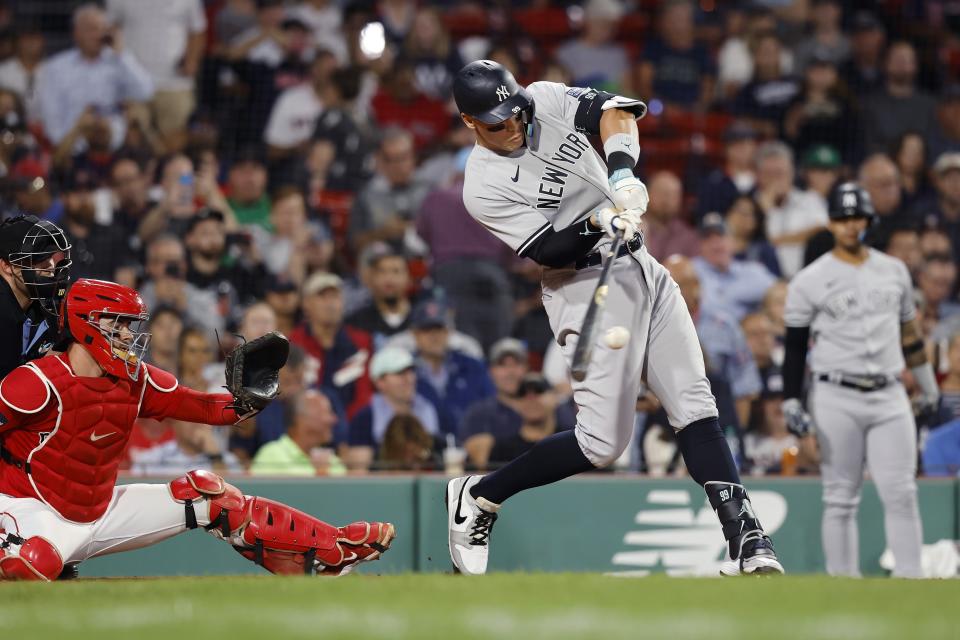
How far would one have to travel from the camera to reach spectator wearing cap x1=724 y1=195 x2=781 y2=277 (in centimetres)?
1033

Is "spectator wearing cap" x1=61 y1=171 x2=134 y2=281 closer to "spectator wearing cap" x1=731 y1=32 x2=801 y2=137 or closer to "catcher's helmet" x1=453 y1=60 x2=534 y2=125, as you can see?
"catcher's helmet" x1=453 y1=60 x2=534 y2=125

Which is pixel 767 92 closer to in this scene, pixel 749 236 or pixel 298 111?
pixel 749 236

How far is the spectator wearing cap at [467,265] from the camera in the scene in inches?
376

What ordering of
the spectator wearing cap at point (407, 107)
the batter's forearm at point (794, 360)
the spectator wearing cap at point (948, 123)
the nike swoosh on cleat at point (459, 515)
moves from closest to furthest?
1. the nike swoosh on cleat at point (459, 515)
2. the batter's forearm at point (794, 360)
3. the spectator wearing cap at point (407, 107)
4. the spectator wearing cap at point (948, 123)

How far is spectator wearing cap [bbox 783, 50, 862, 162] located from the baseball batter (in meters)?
7.06

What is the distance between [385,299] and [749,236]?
292cm

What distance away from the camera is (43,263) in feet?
17.8

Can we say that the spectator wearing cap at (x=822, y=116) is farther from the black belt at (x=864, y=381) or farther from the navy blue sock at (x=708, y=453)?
the navy blue sock at (x=708, y=453)

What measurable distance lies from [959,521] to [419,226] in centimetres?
426

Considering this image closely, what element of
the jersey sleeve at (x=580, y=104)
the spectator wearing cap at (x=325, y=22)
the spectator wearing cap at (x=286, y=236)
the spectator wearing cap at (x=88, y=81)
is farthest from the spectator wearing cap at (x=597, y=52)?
the jersey sleeve at (x=580, y=104)

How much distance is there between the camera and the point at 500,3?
12805 millimetres

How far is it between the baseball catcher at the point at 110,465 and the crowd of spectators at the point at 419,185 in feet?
6.46

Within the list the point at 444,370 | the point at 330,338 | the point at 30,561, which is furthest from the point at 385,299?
the point at 30,561

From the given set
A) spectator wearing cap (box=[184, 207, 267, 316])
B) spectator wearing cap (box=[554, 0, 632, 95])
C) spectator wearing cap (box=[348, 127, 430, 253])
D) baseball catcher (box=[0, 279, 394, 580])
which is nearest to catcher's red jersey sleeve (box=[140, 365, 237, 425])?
baseball catcher (box=[0, 279, 394, 580])
